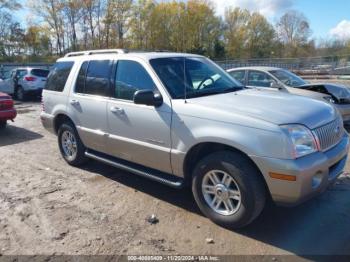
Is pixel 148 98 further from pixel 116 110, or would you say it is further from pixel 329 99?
pixel 329 99

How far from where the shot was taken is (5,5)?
46.9 metres

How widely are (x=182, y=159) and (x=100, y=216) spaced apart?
1240 mm

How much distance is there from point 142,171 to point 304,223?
207 cm

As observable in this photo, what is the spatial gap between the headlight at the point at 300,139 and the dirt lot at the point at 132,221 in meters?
0.96

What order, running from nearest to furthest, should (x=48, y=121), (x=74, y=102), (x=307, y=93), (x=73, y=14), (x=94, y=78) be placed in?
(x=94, y=78) < (x=74, y=102) < (x=48, y=121) < (x=307, y=93) < (x=73, y=14)

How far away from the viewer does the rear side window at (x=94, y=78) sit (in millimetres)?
4949

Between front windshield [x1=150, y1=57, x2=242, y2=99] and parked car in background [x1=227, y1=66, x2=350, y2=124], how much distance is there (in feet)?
11.5

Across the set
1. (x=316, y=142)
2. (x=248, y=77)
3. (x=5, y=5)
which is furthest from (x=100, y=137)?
(x=5, y=5)

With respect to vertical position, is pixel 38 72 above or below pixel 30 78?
above

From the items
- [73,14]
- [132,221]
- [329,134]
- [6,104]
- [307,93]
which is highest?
[73,14]

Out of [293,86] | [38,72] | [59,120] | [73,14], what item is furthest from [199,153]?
[73,14]

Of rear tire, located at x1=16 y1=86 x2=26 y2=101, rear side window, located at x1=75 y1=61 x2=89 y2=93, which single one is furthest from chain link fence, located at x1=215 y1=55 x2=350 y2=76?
rear side window, located at x1=75 y1=61 x2=89 y2=93

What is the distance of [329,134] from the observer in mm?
3664

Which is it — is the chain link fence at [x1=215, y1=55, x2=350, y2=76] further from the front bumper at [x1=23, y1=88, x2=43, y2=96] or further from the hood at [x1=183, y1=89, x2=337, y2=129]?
Result: the hood at [x1=183, y1=89, x2=337, y2=129]
